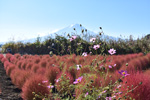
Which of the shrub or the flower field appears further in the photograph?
the shrub

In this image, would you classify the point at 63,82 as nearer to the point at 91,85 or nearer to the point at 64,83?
the point at 64,83

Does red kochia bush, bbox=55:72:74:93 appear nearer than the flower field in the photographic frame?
No

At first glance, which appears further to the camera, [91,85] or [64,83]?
[64,83]

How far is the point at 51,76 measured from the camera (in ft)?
12.4

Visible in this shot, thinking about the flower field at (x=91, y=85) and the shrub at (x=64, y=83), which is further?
the shrub at (x=64, y=83)

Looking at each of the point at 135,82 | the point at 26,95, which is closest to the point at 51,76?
the point at 26,95

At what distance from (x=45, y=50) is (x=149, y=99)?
12.8 m

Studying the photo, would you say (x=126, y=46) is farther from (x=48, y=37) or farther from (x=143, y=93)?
(x=143, y=93)

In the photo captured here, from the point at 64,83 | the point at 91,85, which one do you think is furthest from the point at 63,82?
the point at 91,85

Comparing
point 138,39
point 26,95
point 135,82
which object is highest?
point 138,39

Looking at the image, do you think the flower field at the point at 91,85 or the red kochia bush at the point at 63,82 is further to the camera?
the red kochia bush at the point at 63,82

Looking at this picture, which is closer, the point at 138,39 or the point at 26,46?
the point at 138,39

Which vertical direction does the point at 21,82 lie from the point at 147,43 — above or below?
below

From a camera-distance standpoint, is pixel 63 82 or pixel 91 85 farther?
pixel 63 82
